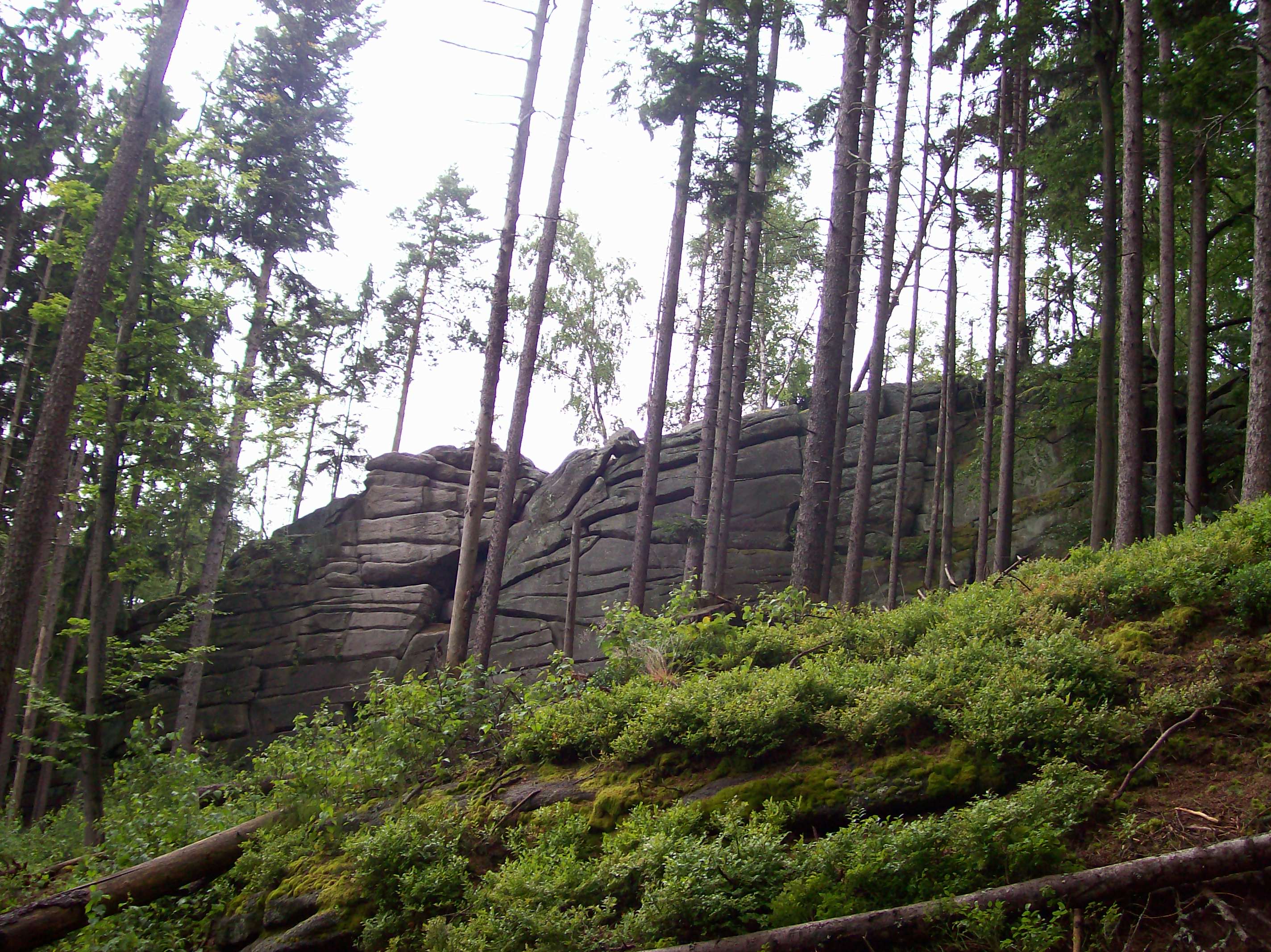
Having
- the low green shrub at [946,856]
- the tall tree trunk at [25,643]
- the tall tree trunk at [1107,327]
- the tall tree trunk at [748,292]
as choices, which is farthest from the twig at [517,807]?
the tall tree trunk at [748,292]

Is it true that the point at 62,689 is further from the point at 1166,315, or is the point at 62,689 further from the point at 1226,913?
the point at 1166,315

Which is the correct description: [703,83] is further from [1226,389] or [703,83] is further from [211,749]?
[211,749]

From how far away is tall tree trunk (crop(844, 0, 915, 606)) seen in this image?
16.2 m

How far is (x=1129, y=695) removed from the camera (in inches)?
215

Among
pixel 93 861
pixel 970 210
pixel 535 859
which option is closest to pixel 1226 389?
pixel 970 210

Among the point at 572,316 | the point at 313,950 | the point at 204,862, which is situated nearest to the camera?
the point at 313,950

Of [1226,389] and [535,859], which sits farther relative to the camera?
[1226,389]

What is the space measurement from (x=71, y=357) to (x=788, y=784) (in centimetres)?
832

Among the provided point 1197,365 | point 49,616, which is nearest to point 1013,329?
point 1197,365

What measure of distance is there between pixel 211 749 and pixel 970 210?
79.6ft

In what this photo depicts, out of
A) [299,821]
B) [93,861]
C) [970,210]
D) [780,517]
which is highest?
[970,210]

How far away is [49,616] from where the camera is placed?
19.0m

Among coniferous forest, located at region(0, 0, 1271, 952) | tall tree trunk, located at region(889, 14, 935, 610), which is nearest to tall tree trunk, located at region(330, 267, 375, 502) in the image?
coniferous forest, located at region(0, 0, 1271, 952)

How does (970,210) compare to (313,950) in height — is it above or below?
above
